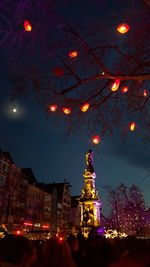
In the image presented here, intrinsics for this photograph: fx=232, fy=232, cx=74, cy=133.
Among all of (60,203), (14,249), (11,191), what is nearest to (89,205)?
(11,191)

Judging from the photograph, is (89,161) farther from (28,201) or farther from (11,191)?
(28,201)

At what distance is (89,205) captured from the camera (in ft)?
96.2

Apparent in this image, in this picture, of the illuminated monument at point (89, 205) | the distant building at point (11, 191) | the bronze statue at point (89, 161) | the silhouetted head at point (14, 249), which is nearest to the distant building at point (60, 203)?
the distant building at point (11, 191)

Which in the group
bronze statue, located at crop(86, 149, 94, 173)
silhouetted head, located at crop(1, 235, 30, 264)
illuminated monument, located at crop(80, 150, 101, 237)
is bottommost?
silhouetted head, located at crop(1, 235, 30, 264)

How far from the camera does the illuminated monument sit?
2819cm

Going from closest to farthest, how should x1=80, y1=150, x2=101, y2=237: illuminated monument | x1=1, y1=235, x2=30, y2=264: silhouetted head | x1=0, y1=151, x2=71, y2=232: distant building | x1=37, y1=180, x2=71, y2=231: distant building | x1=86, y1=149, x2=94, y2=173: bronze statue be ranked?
1. x1=1, y1=235, x2=30, y2=264: silhouetted head
2. x1=80, y1=150, x2=101, y2=237: illuminated monument
3. x1=86, y1=149, x2=94, y2=173: bronze statue
4. x1=0, y1=151, x2=71, y2=232: distant building
5. x1=37, y1=180, x2=71, y2=231: distant building

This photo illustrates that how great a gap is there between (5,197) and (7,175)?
588cm

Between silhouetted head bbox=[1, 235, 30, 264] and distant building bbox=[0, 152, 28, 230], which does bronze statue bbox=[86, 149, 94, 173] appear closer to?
distant building bbox=[0, 152, 28, 230]

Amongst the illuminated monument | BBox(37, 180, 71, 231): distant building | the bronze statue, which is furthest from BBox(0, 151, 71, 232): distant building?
the bronze statue

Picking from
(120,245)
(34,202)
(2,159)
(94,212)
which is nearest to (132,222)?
(94,212)

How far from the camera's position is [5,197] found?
4219 centimetres

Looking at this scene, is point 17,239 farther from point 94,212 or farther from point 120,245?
point 94,212

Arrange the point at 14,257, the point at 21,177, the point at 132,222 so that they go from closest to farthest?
1. the point at 14,257
2. the point at 132,222
3. the point at 21,177

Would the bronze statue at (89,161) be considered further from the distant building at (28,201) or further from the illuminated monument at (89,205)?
the distant building at (28,201)
